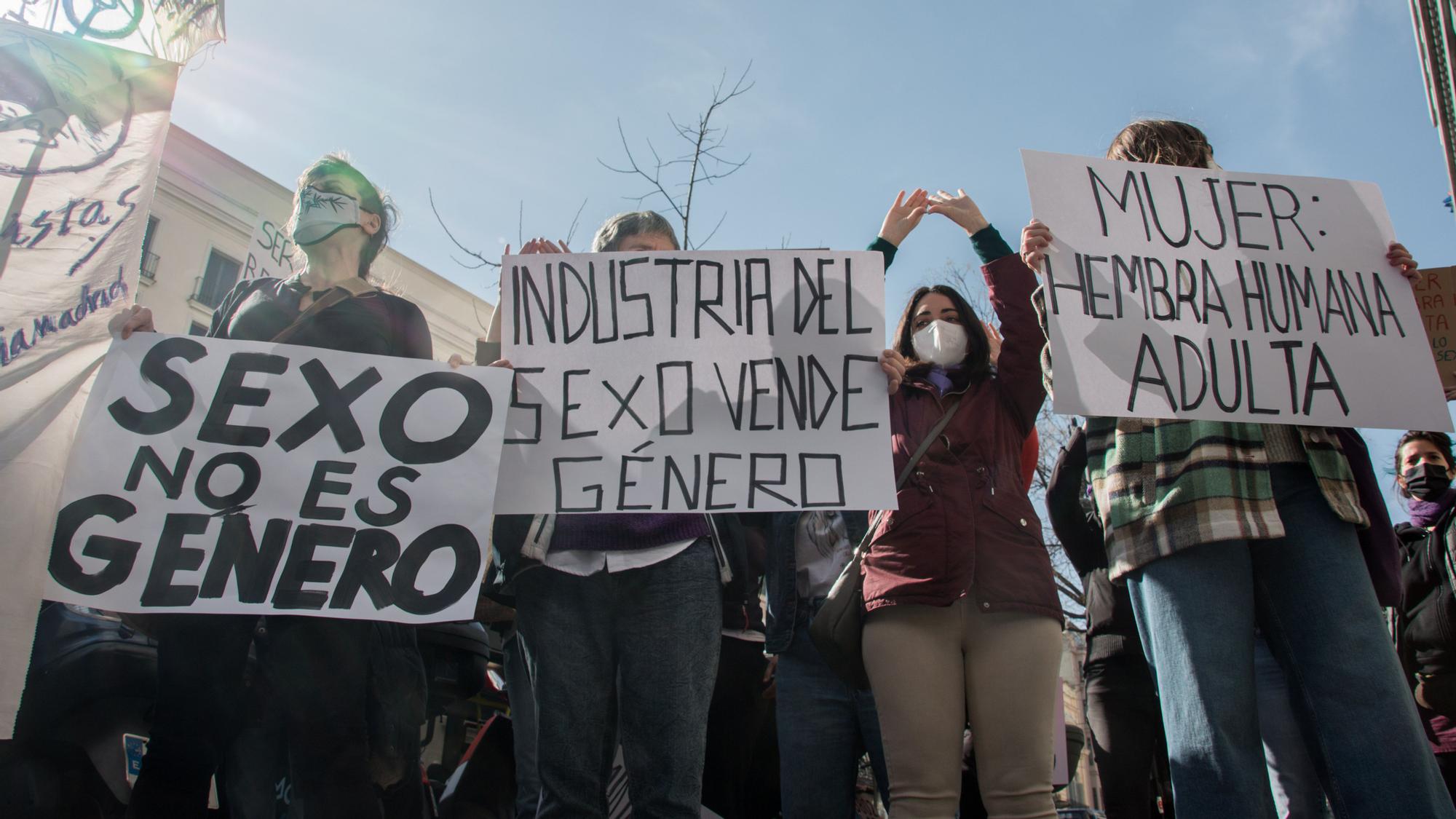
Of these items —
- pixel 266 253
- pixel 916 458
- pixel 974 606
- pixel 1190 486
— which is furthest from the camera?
pixel 266 253

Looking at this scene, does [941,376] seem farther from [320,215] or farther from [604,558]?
[320,215]

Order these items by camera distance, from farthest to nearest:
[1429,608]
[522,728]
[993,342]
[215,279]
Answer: [215,279], [1429,608], [522,728], [993,342]

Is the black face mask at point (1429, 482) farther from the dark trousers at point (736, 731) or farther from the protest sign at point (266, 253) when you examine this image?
the protest sign at point (266, 253)

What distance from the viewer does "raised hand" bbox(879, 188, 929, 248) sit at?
328 centimetres

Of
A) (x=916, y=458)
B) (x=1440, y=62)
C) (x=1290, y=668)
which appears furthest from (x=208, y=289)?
(x=1440, y=62)

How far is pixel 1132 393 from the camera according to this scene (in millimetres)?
2711

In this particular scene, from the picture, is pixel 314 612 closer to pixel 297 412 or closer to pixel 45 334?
pixel 297 412

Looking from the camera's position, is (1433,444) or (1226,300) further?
(1433,444)

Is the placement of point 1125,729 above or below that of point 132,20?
below

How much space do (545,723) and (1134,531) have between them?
61.8 inches

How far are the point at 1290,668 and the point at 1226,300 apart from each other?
3.67ft

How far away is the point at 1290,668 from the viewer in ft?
7.59

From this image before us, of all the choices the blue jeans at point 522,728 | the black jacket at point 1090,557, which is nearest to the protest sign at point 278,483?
the blue jeans at point 522,728

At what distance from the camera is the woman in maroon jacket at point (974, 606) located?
2.49 m
